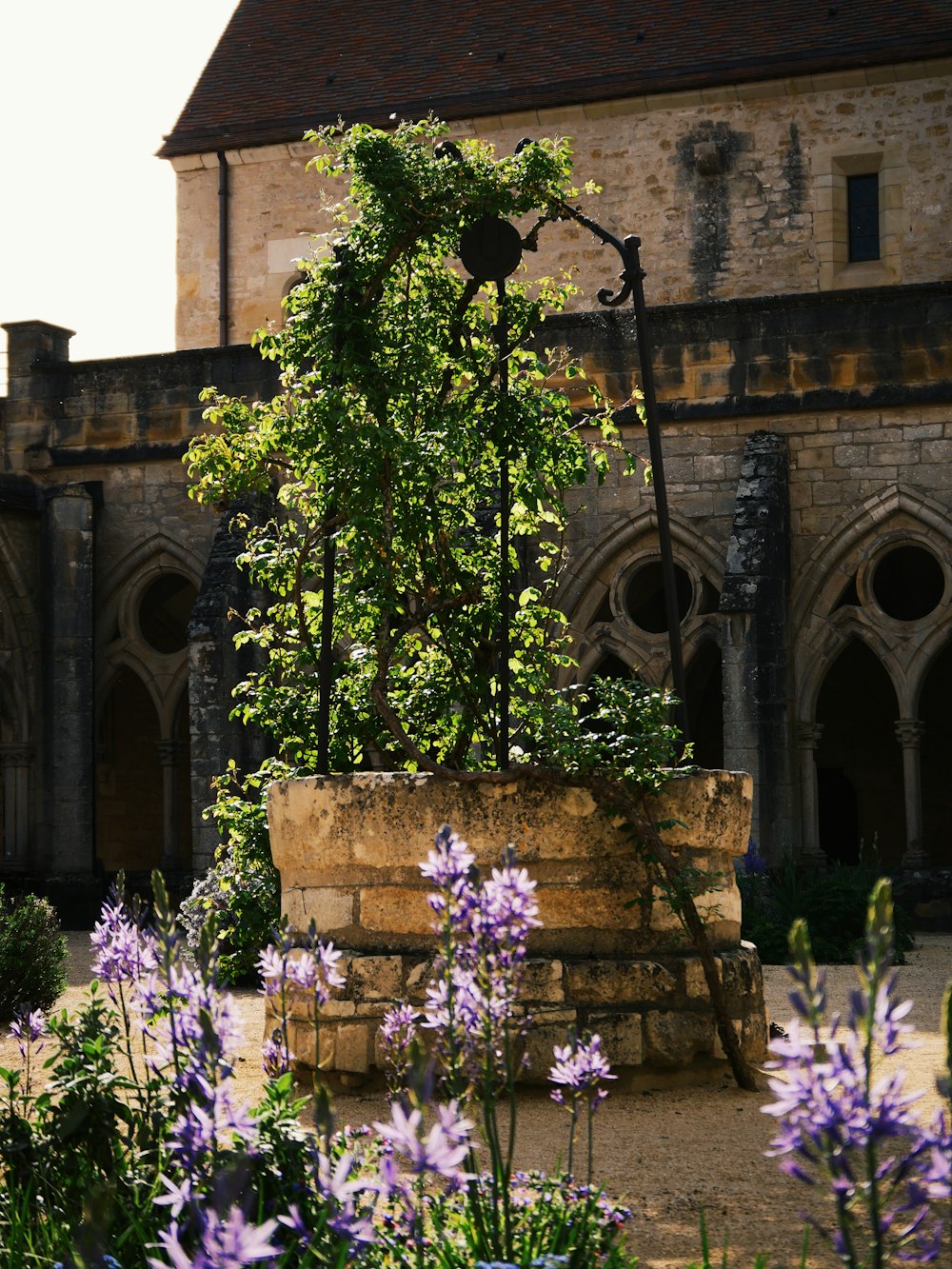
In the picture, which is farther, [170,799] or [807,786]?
[170,799]

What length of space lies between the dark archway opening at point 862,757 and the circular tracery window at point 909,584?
0.56 m

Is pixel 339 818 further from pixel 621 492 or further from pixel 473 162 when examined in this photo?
pixel 621 492

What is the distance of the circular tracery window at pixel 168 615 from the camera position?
53.9ft

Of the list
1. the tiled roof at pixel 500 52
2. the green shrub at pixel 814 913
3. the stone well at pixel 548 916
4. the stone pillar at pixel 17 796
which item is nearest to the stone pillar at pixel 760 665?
the green shrub at pixel 814 913

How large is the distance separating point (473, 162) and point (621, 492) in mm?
6553

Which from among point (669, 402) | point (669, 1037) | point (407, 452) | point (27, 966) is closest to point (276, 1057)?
point (669, 1037)

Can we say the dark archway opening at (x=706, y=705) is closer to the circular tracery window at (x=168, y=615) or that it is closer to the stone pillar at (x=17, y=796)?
the circular tracery window at (x=168, y=615)

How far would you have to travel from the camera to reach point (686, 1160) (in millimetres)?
4496

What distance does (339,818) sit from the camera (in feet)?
18.3

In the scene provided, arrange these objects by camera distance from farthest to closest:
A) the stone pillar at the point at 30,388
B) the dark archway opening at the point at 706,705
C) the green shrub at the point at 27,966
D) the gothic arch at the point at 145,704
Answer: the dark archway opening at the point at 706,705 → the stone pillar at the point at 30,388 → the gothic arch at the point at 145,704 → the green shrub at the point at 27,966

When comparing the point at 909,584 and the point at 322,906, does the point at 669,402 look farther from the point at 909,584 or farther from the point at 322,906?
the point at 322,906

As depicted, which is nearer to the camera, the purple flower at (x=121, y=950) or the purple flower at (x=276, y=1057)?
the purple flower at (x=276, y=1057)

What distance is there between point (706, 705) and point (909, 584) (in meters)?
2.22

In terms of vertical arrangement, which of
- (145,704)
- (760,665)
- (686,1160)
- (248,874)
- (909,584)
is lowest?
(686,1160)
